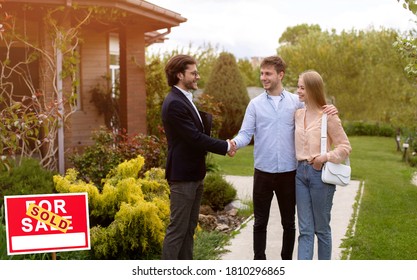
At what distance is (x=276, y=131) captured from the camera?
5.28 meters

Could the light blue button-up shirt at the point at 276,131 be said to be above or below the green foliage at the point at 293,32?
below

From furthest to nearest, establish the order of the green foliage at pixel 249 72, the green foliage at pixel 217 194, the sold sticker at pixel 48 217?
1. the green foliage at pixel 249 72
2. the green foliage at pixel 217 194
3. the sold sticker at pixel 48 217

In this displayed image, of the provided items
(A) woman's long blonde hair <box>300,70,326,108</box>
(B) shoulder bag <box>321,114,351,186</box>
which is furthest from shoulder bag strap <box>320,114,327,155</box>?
(A) woman's long blonde hair <box>300,70,326,108</box>

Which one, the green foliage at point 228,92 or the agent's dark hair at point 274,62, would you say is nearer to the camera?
the agent's dark hair at point 274,62

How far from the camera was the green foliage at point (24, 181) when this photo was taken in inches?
277

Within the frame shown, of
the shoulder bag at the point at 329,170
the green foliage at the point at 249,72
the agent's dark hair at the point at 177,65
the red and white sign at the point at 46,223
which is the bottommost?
the red and white sign at the point at 46,223

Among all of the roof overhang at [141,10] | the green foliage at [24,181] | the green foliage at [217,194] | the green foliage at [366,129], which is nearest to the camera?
the green foliage at [24,181]

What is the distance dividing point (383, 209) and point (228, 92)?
10.2 m

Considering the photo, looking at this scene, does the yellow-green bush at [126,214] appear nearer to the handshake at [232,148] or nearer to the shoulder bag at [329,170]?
the handshake at [232,148]

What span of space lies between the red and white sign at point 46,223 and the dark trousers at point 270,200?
1.84 m

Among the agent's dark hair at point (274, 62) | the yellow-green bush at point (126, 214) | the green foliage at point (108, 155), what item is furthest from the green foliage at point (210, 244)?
the agent's dark hair at point (274, 62)

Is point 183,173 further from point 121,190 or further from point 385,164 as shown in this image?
point 385,164
